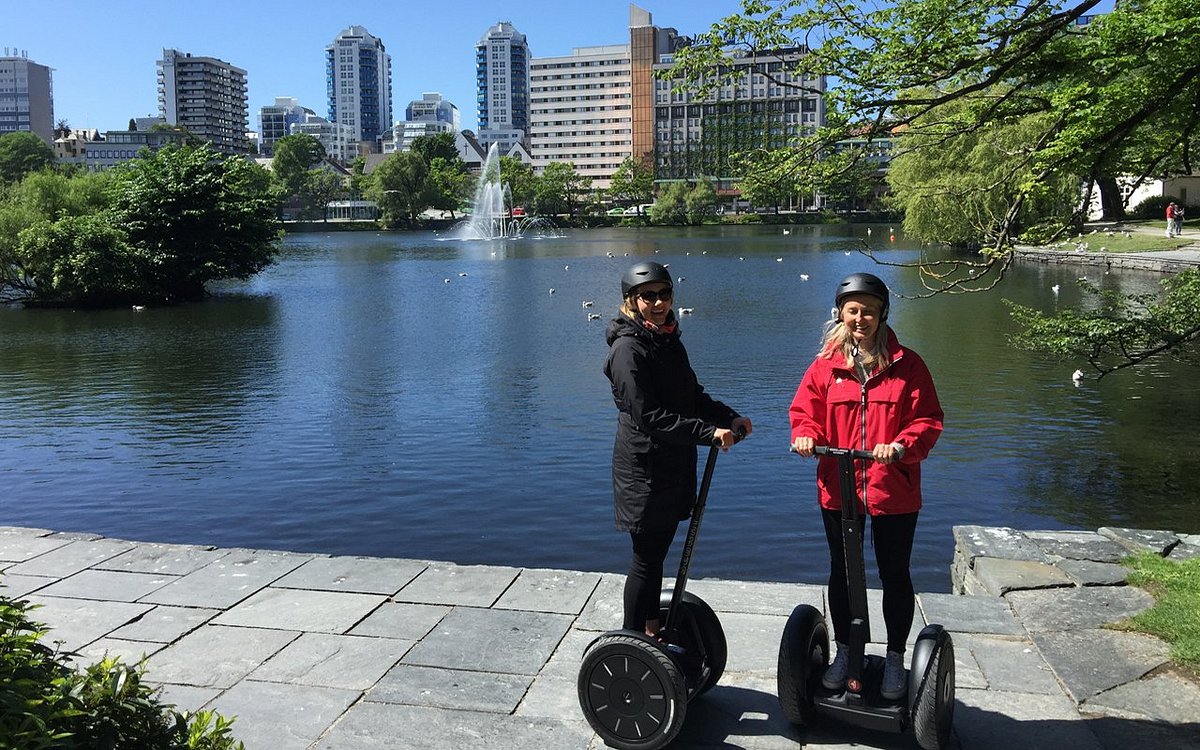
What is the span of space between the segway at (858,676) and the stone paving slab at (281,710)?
182cm

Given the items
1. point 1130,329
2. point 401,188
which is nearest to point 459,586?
point 1130,329

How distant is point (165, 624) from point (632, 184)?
394ft

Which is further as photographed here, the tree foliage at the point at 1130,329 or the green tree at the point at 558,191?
the green tree at the point at 558,191

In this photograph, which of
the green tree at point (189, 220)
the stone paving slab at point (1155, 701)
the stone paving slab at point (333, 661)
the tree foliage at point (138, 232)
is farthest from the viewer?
the green tree at point (189, 220)

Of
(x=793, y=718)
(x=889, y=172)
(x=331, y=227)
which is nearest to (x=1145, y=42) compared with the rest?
(x=793, y=718)

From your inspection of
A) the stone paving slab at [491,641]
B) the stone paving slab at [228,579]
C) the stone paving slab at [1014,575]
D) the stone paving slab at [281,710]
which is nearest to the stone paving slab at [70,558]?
the stone paving slab at [228,579]

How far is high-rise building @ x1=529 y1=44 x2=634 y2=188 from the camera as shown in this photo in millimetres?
159000

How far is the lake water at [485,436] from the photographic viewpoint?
9.52m

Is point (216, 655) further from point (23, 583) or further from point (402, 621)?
point (23, 583)

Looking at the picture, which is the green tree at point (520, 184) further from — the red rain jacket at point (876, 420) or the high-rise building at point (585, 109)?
the red rain jacket at point (876, 420)

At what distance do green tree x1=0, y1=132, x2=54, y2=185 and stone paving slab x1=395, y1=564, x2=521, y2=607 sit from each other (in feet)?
376

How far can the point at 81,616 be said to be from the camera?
5.22 metres

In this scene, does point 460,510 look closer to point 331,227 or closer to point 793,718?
point 793,718

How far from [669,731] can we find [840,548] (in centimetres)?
92
